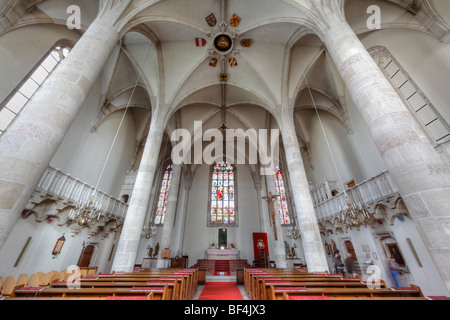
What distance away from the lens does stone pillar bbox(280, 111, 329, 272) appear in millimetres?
7234

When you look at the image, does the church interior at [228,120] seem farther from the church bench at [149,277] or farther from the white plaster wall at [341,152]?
the church bench at [149,277]

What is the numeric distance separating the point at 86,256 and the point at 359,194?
48.4 feet

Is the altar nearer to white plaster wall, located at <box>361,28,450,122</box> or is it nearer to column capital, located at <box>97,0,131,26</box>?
white plaster wall, located at <box>361,28,450,122</box>

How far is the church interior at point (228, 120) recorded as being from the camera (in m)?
3.58

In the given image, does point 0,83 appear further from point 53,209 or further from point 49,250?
point 49,250

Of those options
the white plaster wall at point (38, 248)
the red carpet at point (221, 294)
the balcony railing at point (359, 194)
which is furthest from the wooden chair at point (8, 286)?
the balcony railing at point (359, 194)

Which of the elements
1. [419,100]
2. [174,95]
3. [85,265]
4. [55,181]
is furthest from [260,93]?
[85,265]

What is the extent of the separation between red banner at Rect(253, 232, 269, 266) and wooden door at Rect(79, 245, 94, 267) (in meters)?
12.4

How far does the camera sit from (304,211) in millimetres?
7973

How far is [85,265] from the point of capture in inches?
393

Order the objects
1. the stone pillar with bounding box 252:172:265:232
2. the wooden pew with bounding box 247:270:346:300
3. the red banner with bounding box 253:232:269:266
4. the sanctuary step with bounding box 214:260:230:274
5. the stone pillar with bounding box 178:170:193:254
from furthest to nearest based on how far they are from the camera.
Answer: the stone pillar with bounding box 252:172:265:232, the stone pillar with bounding box 178:170:193:254, the red banner with bounding box 253:232:269:266, the sanctuary step with bounding box 214:260:230:274, the wooden pew with bounding box 247:270:346:300

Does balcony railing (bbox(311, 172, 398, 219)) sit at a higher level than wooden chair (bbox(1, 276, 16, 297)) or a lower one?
higher

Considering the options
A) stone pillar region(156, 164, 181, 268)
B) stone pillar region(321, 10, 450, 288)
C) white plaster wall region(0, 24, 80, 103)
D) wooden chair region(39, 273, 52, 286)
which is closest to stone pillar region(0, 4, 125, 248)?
white plaster wall region(0, 24, 80, 103)
